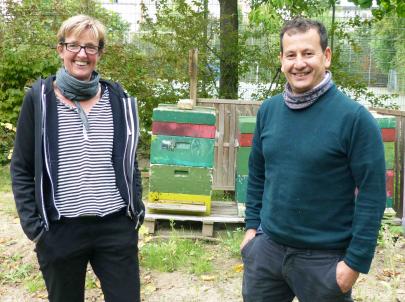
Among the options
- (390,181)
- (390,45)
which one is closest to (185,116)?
(390,181)

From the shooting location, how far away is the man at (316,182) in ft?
7.22

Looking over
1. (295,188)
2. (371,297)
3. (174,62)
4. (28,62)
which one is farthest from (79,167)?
(28,62)

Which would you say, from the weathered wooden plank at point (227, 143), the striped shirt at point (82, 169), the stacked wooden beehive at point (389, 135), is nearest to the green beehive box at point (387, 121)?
the stacked wooden beehive at point (389, 135)

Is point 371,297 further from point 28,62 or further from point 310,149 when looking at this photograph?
point 28,62

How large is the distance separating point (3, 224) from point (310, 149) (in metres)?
4.72

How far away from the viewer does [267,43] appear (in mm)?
8773

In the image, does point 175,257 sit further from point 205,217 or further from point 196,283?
point 205,217

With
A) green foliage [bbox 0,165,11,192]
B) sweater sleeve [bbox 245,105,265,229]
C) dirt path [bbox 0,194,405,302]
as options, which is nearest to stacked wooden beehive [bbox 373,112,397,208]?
dirt path [bbox 0,194,405,302]

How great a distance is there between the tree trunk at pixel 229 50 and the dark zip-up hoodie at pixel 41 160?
6.05m

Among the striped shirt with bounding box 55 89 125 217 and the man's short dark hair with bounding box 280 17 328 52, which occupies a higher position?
the man's short dark hair with bounding box 280 17 328 52

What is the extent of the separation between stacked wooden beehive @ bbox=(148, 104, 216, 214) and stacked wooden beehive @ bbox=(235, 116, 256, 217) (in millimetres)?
402

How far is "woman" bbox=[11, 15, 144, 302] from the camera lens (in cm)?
262

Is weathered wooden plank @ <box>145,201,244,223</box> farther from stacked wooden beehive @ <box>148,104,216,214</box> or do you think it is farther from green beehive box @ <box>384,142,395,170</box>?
green beehive box @ <box>384,142,395,170</box>

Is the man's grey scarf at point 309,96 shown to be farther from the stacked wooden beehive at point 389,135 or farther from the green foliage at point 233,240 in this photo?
the stacked wooden beehive at point 389,135
